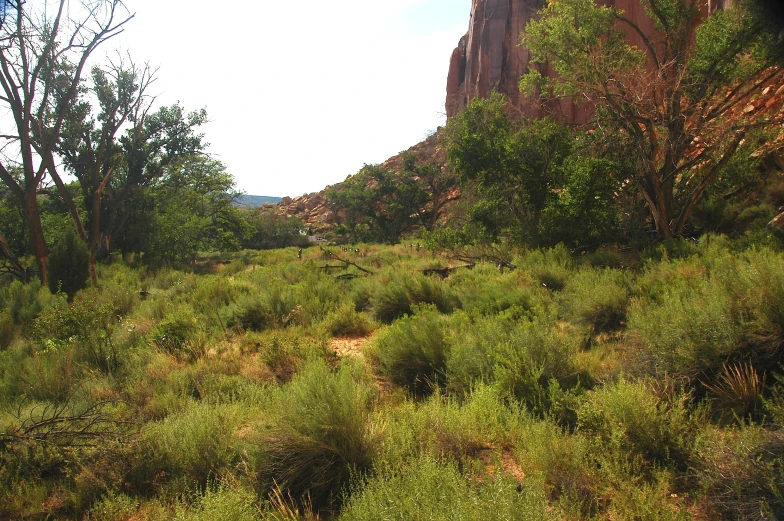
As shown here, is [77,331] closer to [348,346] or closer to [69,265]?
[348,346]

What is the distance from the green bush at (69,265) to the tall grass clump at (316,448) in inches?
476

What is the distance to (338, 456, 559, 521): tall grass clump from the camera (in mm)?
2201

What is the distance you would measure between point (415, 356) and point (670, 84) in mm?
10429

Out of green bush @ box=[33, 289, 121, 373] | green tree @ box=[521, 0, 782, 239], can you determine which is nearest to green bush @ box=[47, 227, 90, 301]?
green bush @ box=[33, 289, 121, 373]

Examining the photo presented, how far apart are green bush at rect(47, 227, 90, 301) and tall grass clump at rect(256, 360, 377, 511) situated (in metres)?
12.1

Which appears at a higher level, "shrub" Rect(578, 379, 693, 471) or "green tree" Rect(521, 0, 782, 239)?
"green tree" Rect(521, 0, 782, 239)

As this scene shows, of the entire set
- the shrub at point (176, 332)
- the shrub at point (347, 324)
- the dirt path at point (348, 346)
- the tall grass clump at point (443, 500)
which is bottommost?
the dirt path at point (348, 346)

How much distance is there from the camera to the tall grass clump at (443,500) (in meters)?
2.20

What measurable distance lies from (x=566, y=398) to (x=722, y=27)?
1153 centimetres

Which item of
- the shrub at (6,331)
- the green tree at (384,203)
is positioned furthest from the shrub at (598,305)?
the green tree at (384,203)

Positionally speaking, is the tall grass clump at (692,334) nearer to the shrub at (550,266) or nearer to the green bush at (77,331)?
the shrub at (550,266)

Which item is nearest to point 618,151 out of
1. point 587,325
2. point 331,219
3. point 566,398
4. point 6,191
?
point 587,325

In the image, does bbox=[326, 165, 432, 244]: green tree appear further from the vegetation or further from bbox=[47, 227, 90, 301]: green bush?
bbox=[47, 227, 90, 301]: green bush

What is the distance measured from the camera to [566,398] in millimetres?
3973
